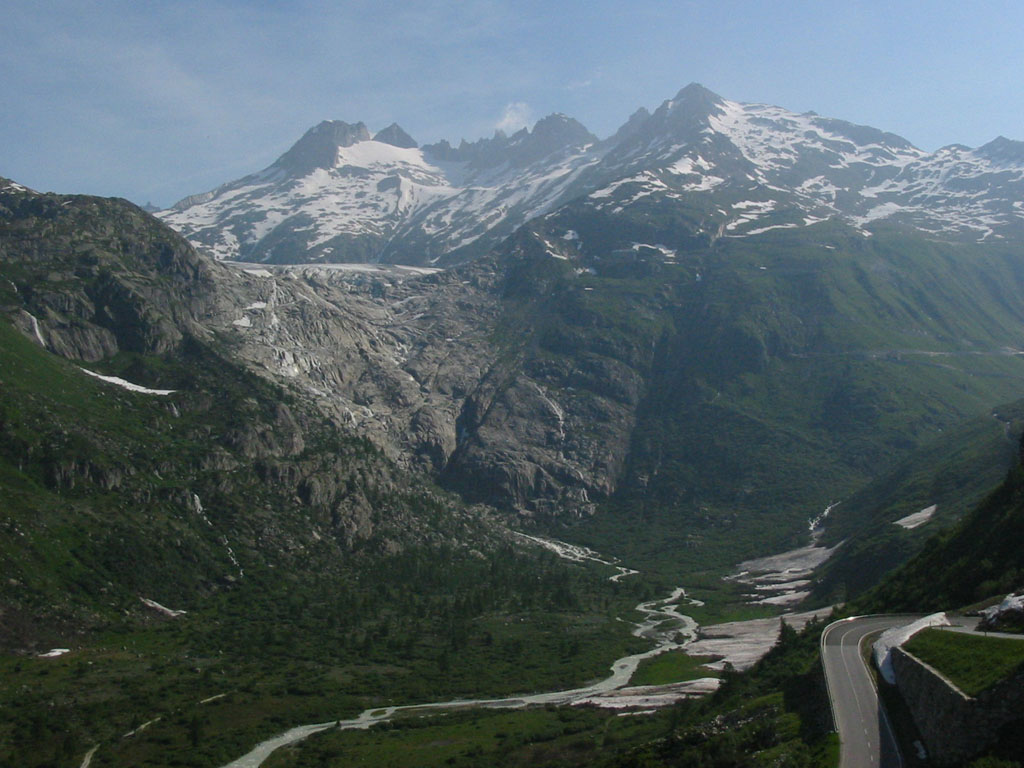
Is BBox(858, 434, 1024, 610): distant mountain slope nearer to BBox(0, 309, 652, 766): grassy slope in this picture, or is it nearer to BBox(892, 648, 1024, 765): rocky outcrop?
BBox(892, 648, 1024, 765): rocky outcrop

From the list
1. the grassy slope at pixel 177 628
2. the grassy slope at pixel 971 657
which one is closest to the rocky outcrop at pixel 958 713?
the grassy slope at pixel 971 657

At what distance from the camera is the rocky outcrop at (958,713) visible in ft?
127

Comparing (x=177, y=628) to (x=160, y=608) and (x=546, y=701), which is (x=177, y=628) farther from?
(x=546, y=701)

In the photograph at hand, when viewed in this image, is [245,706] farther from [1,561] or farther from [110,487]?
[110,487]

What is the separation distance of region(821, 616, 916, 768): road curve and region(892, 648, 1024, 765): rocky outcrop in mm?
2367

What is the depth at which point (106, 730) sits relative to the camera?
339 ft

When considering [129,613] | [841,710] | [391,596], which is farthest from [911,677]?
[391,596]

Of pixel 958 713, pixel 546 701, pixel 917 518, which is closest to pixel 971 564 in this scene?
pixel 958 713

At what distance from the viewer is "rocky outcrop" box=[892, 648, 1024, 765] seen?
3878cm

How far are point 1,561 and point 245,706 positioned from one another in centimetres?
5592

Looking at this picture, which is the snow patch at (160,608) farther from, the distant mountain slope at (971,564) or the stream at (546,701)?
the distant mountain slope at (971,564)

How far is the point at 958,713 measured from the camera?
41.1 m

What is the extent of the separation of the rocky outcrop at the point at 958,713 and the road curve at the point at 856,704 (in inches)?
93.2

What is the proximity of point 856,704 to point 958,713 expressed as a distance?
1369cm
